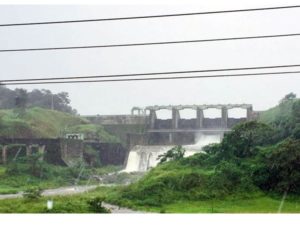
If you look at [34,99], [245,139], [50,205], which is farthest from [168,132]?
[34,99]

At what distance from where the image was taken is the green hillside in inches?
595

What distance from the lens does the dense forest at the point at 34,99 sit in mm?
16766

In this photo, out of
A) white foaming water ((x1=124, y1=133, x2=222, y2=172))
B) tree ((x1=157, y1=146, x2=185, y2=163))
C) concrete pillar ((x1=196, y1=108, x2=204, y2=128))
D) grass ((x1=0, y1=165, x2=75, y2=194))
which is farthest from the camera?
white foaming water ((x1=124, y1=133, x2=222, y2=172))

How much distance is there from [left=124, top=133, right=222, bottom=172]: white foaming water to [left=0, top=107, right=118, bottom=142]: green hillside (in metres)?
0.95

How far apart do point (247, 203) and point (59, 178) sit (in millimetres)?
5480

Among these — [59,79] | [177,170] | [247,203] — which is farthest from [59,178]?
[59,79]

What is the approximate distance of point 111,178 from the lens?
44.5 ft

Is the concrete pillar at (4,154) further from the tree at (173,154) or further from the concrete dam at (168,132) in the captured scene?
the tree at (173,154)

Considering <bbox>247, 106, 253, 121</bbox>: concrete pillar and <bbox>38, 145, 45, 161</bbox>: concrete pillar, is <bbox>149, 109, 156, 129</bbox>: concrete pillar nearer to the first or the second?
<bbox>247, 106, 253, 121</bbox>: concrete pillar

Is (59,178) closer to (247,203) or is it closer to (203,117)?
(203,117)

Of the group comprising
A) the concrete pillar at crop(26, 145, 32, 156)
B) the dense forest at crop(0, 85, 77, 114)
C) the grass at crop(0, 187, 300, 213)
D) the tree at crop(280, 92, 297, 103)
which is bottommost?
the grass at crop(0, 187, 300, 213)

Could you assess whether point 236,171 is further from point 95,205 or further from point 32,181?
point 32,181

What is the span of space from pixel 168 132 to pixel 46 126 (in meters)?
4.37

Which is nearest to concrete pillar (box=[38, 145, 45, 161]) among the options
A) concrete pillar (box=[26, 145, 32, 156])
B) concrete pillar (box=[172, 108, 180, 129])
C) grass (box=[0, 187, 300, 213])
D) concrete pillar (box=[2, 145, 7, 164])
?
concrete pillar (box=[26, 145, 32, 156])
